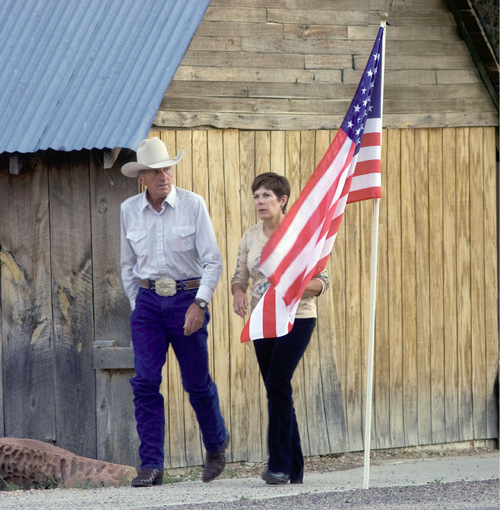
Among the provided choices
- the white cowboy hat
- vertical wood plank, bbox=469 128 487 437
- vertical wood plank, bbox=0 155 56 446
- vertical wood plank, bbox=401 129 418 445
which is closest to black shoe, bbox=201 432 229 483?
vertical wood plank, bbox=0 155 56 446

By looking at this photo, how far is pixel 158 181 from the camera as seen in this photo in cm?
747

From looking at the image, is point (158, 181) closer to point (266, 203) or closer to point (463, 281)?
point (266, 203)

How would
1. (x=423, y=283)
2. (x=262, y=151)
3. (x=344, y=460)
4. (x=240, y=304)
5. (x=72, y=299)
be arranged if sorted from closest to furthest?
1. (x=240, y=304)
2. (x=72, y=299)
3. (x=262, y=151)
4. (x=344, y=460)
5. (x=423, y=283)

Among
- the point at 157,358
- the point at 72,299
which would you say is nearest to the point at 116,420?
the point at 72,299

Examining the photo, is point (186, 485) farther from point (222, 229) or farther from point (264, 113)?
point (264, 113)

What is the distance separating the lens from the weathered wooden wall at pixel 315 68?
8656mm

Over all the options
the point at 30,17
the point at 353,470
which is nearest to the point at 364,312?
the point at 353,470

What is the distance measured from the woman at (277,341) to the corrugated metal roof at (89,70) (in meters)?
1.15

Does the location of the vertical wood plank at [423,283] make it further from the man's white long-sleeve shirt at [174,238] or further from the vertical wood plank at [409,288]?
the man's white long-sleeve shirt at [174,238]

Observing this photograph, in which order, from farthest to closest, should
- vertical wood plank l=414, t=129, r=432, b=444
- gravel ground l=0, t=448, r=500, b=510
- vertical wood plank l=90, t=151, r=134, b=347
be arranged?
vertical wood plank l=414, t=129, r=432, b=444 < vertical wood plank l=90, t=151, r=134, b=347 < gravel ground l=0, t=448, r=500, b=510

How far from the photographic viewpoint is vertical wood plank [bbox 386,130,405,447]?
941 cm

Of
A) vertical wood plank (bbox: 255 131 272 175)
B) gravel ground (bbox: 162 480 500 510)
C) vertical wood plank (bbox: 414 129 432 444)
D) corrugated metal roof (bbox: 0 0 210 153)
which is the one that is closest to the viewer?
gravel ground (bbox: 162 480 500 510)

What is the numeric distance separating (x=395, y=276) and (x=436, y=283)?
407 mm

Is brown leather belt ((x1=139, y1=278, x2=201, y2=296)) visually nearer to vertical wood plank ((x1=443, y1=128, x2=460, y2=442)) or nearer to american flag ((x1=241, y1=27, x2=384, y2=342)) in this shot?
american flag ((x1=241, y1=27, x2=384, y2=342))
